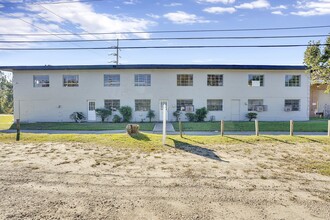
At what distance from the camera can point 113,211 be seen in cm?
420

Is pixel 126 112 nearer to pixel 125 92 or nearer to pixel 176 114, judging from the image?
pixel 125 92

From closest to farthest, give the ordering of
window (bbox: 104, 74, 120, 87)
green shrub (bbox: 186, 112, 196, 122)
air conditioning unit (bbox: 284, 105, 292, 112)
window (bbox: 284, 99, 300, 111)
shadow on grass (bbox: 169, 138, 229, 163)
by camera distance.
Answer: shadow on grass (bbox: 169, 138, 229, 163), green shrub (bbox: 186, 112, 196, 122), window (bbox: 104, 74, 120, 87), air conditioning unit (bbox: 284, 105, 292, 112), window (bbox: 284, 99, 300, 111)

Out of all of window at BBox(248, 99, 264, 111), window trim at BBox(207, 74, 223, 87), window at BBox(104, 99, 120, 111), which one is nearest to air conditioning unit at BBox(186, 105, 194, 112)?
window trim at BBox(207, 74, 223, 87)

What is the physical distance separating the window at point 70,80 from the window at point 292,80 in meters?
21.9

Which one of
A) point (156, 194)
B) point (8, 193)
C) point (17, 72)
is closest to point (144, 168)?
point (156, 194)

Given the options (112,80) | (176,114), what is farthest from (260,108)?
(112,80)

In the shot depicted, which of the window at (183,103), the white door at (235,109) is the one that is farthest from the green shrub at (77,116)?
the white door at (235,109)

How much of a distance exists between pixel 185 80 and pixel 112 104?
26.0 ft

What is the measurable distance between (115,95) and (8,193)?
1871 centimetres

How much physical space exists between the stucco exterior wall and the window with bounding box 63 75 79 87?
0.32m

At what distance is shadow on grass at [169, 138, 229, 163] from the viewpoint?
8422mm

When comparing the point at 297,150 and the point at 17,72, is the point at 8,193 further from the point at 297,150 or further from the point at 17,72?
the point at 17,72

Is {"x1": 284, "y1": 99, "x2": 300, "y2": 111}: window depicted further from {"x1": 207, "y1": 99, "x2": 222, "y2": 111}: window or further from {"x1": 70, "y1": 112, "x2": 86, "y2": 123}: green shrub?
{"x1": 70, "y1": 112, "x2": 86, "y2": 123}: green shrub

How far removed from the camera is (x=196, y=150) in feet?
30.8
